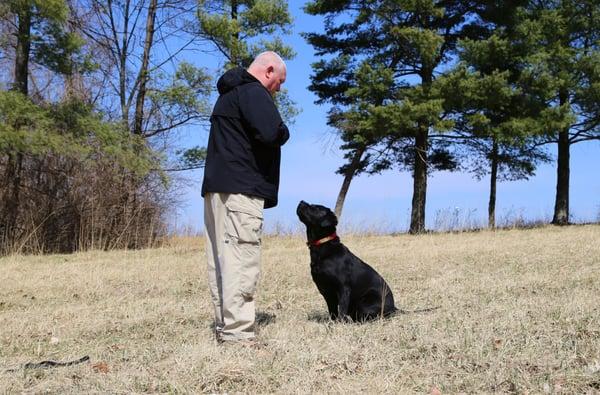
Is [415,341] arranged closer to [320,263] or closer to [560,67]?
[320,263]

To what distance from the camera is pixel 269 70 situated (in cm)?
453

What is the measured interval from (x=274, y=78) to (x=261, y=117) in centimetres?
47

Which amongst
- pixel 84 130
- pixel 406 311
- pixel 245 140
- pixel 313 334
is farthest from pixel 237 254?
pixel 84 130

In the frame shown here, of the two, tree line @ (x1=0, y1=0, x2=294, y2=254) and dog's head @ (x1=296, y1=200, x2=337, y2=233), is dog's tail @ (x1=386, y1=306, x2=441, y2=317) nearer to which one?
dog's head @ (x1=296, y1=200, x2=337, y2=233)

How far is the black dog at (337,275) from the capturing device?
5.19 meters

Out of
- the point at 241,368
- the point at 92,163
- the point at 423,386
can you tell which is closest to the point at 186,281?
the point at 241,368

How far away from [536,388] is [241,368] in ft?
5.49

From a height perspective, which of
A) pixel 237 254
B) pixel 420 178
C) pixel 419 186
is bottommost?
pixel 237 254

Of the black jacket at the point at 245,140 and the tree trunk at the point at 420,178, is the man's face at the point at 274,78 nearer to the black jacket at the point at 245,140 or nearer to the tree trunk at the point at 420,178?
the black jacket at the point at 245,140

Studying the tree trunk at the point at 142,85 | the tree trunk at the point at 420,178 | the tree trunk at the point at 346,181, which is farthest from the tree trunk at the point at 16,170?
the tree trunk at the point at 420,178

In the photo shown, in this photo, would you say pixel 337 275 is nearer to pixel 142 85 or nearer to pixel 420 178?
pixel 142 85

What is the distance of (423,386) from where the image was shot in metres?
3.39

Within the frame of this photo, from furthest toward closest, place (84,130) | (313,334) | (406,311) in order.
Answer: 1. (84,130)
2. (406,311)
3. (313,334)

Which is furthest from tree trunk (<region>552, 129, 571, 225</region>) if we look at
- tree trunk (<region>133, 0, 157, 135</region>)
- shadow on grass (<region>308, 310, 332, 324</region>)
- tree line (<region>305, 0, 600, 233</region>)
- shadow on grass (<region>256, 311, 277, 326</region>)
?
shadow on grass (<region>256, 311, 277, 326</region>)
